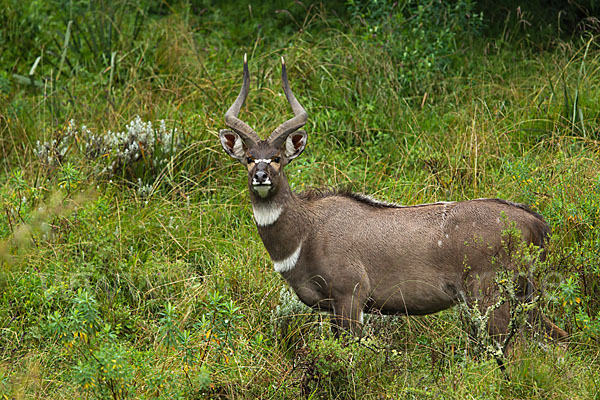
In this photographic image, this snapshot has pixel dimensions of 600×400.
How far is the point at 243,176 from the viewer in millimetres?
8008

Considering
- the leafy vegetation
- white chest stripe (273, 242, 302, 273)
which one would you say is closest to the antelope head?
white chest stripe (273, 242, 302, 273)

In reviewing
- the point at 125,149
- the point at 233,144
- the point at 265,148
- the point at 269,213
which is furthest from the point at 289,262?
the point at 125,149

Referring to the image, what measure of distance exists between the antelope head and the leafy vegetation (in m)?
0.95

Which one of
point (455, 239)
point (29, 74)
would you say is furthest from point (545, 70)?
point (29, 74)

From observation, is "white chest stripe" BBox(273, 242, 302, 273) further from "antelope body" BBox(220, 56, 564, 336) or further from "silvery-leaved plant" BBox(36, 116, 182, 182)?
"silvery-leaved plant" BBox(36, 116, 182, 182)

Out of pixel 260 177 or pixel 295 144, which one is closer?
pixel 260 177

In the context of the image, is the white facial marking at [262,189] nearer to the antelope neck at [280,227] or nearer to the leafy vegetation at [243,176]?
the antelope neck at [280,227]

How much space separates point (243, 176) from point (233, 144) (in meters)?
1.79

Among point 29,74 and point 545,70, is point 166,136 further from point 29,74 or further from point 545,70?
point 545,70

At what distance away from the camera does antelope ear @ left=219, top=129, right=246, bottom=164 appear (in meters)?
6.03

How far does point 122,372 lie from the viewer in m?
4.58

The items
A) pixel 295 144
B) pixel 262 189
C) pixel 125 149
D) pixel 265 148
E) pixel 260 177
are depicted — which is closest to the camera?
Answer: pixel 260 177

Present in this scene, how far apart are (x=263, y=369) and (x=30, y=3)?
8048 millimetres

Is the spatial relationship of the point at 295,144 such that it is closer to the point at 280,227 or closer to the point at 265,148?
the point at 265,148
